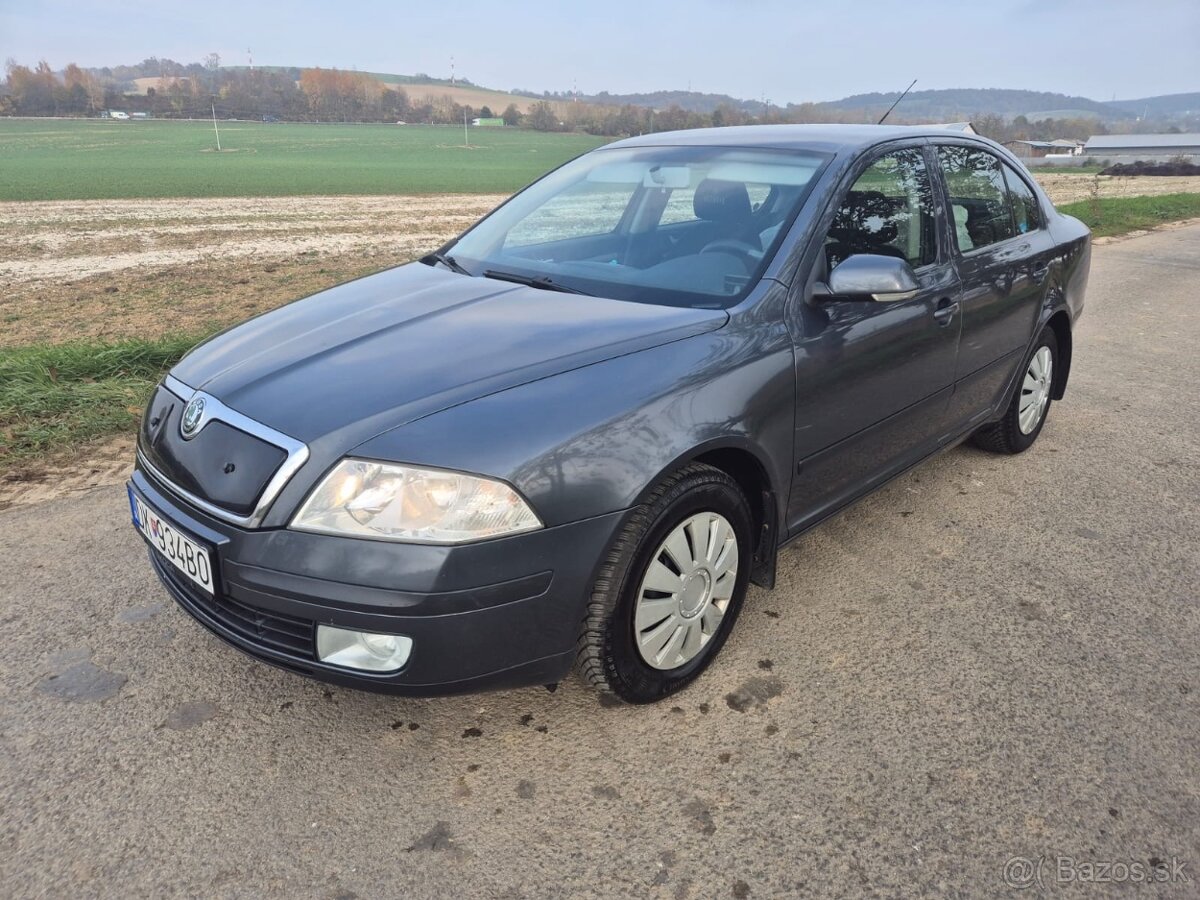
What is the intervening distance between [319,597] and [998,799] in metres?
1.80

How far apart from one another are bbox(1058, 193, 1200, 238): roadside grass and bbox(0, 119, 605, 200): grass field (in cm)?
2169

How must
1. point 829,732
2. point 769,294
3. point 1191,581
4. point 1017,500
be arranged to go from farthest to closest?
point 1017,500, point 1191,581, point 769,294, point 829,732

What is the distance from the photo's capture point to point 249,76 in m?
119

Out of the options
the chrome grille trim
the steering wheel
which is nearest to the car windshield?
the steering wheel

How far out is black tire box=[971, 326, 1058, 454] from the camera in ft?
14.6

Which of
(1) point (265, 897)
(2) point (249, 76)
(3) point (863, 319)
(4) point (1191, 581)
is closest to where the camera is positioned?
(1) point (265, 897)

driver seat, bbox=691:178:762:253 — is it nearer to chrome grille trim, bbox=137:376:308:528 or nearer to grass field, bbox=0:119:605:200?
chrome grille trim, bbox=137:376:308:528

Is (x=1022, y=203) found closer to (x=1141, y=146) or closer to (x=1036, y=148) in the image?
(x=1036, y=148)

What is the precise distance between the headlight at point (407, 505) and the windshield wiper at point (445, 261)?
1.48 meters

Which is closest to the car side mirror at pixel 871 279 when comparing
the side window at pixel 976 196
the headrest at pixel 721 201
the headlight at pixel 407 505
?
the headrest at pixel 721 201

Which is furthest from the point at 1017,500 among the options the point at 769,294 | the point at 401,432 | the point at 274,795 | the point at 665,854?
A: the point at 274,795

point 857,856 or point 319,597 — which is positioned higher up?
point 319,597

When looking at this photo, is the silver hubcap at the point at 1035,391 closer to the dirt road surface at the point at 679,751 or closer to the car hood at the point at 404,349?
the dirt road surface at the point at 679,751

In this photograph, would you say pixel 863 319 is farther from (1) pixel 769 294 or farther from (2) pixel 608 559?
(2) pixel 608 559
